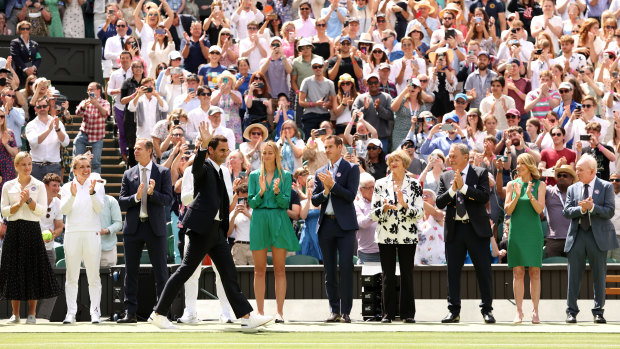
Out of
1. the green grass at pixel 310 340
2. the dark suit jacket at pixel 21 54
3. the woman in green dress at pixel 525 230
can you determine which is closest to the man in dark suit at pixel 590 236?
the woman in green dress at pixel 525 230

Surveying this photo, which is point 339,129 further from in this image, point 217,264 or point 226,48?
point 217,264

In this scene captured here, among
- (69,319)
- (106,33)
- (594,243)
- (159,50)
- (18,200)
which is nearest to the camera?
(69,319)

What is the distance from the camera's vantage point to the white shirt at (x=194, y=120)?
63.4 feet

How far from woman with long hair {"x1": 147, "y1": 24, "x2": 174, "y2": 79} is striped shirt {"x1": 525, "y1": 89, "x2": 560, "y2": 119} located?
6.37 metres

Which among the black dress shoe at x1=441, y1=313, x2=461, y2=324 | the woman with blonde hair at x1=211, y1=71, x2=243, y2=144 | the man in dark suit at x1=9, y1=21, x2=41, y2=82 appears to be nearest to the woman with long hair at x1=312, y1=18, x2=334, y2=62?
the woman with blonde hair at x1=211, y1=71, x2=243, y2=144

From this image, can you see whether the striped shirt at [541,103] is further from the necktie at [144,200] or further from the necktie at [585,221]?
the necktie at [144,200]

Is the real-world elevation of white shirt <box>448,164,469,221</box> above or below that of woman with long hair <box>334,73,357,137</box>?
below

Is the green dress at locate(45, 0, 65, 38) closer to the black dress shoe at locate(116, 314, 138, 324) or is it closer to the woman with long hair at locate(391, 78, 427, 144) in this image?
the woman with long hair at locate(391, 78, 427, 144)

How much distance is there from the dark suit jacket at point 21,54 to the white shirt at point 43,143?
3035 millimetres

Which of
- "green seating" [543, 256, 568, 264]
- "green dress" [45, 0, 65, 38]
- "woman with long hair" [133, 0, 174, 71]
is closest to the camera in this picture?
"green seating" [543, 256, 568, 264]

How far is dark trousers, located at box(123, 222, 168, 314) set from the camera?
13.9m

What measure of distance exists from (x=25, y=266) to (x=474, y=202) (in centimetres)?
518

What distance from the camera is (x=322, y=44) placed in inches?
846

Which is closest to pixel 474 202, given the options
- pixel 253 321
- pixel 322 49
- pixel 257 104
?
pixel 253 321
